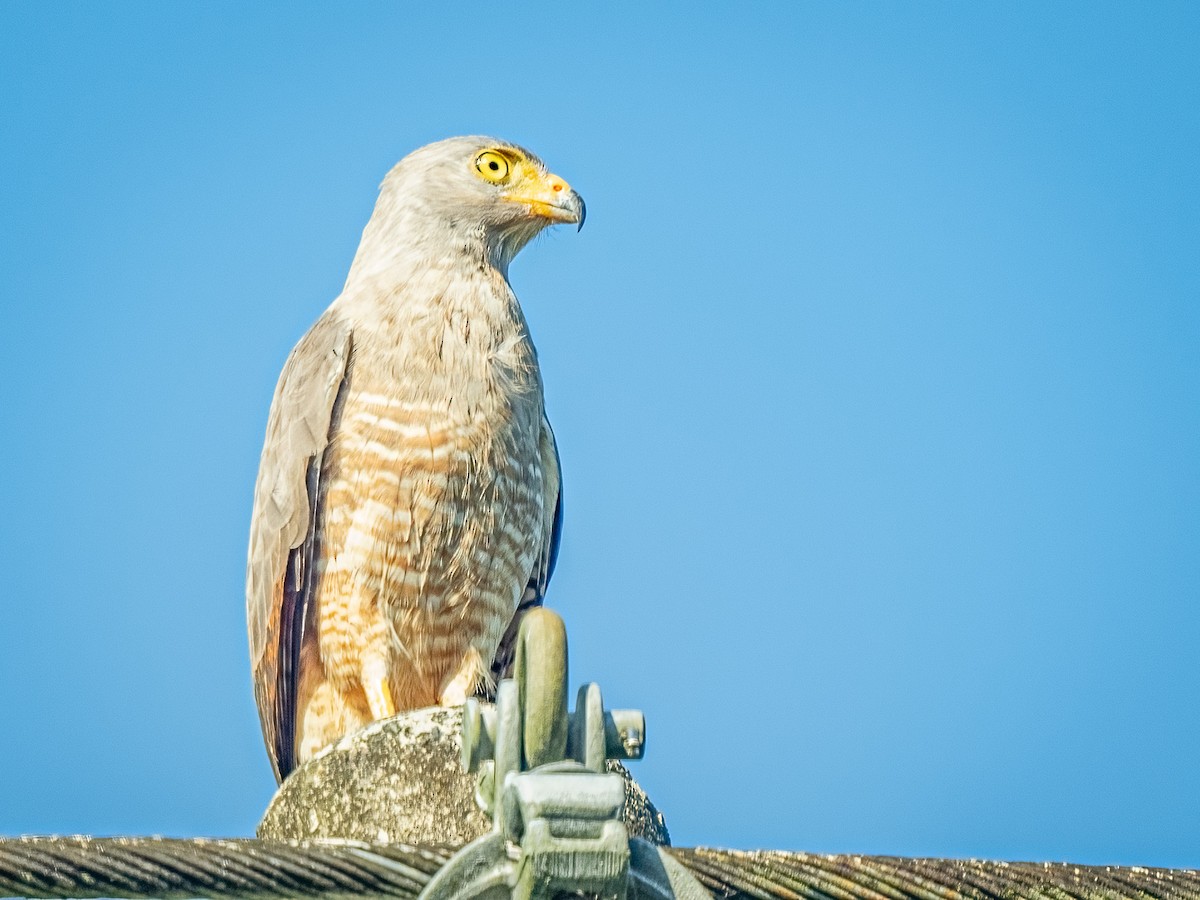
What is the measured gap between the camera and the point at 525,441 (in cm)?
801

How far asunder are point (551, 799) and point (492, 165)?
600 cm

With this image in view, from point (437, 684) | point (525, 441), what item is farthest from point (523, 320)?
point (437, 684)

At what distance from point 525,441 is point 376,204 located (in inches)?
70.6

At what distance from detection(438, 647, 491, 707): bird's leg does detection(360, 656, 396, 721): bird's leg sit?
0.92 feet

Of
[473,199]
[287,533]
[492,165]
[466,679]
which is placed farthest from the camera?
[492,165]

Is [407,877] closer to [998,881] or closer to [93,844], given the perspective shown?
[93,844]

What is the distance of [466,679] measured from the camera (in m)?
7.86

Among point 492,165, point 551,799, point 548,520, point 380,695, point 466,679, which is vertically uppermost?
point 492,165

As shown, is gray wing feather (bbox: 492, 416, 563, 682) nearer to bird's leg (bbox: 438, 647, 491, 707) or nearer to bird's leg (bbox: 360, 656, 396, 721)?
bird's leg (bbox: 438, 647, 491, 707)

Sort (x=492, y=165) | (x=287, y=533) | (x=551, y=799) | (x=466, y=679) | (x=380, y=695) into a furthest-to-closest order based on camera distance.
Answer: (x=492, y=165)
(x=466, y=679)
(x=287, y=533)
(x=380, y=695)
(x=551, y=799)

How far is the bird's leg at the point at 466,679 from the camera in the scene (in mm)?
7809

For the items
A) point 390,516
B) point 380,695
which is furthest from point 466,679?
point 390,516

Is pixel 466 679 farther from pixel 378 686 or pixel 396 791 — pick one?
pixel 396 791

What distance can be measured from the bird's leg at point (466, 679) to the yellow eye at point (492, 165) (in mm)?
2419
